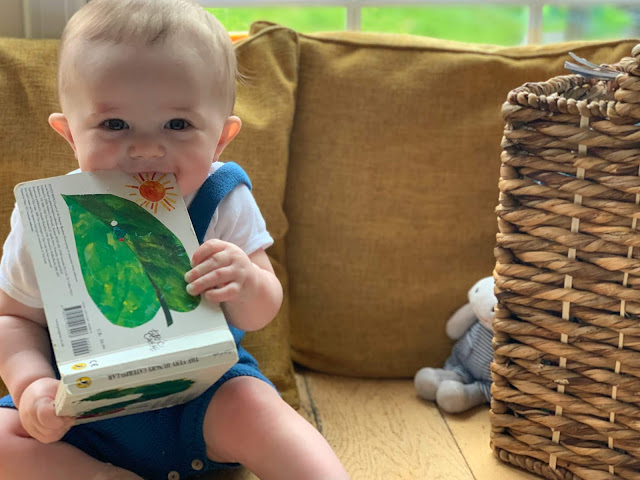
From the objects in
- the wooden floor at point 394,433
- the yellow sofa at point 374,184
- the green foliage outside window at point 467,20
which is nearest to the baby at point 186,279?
the wooden floor at point 394,433

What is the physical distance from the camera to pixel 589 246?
0.93 m

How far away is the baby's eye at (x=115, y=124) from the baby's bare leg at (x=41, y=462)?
0.35 meters

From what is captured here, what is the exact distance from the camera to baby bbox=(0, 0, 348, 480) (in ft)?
2.81

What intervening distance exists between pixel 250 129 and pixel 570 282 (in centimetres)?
50

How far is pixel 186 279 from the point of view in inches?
32.8

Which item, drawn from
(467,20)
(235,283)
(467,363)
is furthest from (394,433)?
(467,20)

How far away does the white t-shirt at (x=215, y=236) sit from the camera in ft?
3.00

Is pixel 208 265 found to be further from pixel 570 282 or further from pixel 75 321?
pixel 570 282

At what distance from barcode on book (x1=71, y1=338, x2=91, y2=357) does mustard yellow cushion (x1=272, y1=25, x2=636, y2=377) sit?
21.1 inches

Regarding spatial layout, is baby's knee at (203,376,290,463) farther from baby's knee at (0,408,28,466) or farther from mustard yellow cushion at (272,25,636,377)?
mustard yellow cushion at (272,25,636,377)

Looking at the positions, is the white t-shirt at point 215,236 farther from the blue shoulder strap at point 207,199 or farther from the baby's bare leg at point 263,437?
the baby's bare leg at point 263,437

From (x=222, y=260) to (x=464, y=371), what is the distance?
52cm

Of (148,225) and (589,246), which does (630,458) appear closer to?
(589,246)

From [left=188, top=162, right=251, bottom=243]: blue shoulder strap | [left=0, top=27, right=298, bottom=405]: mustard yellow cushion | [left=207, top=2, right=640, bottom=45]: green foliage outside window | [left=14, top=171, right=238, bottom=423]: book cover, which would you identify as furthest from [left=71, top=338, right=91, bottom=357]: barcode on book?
[left=207, top=2, right=640, bottom=45]: green foliage outside window
